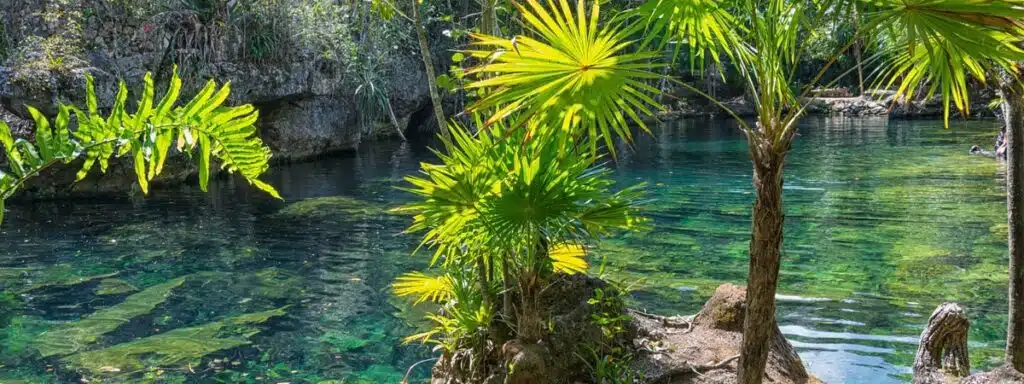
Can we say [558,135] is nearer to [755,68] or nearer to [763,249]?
[755,68]

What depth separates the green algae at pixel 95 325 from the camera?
7.37 m

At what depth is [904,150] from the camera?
23172 millimetres

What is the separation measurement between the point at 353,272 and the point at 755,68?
298 inches

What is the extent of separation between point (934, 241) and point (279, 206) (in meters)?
10.7

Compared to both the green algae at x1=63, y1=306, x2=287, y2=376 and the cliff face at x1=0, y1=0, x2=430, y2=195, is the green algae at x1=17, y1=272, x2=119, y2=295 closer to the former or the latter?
the green algae at x1=63, y1=306, x2=287, y2=376

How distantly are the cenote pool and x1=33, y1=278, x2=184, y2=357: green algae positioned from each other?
28 mm

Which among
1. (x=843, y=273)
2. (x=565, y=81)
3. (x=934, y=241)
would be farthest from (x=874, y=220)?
(x=565, y=81)

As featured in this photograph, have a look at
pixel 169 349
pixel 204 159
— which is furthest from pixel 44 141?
pixel 169 349

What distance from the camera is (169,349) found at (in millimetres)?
7207

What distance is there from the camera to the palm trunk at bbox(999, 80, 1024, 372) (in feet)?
14.9

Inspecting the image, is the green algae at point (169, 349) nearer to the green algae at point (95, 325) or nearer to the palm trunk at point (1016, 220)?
the green algae at point (95, 325)

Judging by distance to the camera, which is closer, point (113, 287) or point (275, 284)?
point (113, 287)

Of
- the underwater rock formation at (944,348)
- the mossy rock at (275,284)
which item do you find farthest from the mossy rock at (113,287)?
the underwater rock formation at (944,348)

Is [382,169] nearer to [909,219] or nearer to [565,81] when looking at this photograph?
[909,219]
